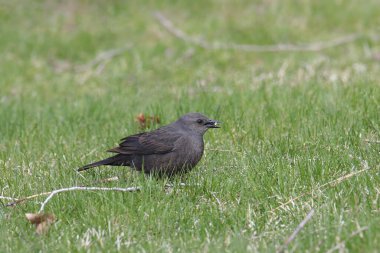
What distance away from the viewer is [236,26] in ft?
42.9

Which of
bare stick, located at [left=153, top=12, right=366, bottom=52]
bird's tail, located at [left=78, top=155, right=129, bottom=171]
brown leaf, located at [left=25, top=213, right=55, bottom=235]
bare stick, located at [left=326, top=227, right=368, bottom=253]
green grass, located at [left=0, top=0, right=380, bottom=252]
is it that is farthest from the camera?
bare stick, located at [left=153, top=12, right=366, bottom=52]

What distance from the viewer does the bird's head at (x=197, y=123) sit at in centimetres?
652

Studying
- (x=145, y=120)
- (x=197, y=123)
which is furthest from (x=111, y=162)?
(x=145, y=120)

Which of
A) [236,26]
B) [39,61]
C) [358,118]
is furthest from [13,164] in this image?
[236,26]

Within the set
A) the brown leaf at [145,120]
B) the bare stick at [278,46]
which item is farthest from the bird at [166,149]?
the bare stick at [278,46]

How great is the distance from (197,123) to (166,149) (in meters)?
0.43

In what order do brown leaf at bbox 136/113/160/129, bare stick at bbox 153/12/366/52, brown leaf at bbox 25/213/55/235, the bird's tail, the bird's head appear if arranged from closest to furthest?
brown leaf at bbox 25/213/55/235 < the bird's tail < the bird's head < brown leaf at bbox 136/113/160/129 < bare stick at bbox 153/12/366/52

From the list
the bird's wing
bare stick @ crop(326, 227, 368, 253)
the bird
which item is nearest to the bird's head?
the bird

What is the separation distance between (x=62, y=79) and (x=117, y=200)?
23.0 ft

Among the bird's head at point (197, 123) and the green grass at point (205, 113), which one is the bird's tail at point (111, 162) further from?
the bird's head at point (197, 123)

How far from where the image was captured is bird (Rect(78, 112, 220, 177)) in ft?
20.3

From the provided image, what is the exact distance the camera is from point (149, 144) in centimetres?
641

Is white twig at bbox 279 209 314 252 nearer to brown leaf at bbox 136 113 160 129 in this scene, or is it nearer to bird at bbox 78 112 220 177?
bird at bbox 78 112 220 177

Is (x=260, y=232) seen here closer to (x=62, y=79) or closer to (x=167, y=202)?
(x=167, y=202)
